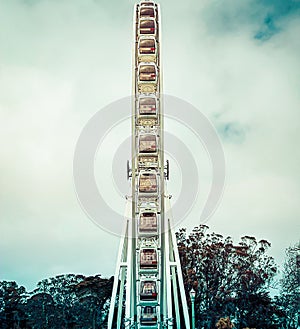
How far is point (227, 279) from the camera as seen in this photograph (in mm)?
51500

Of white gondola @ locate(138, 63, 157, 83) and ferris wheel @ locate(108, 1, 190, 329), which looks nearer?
ferris wheel @ locate(108, 1, 190, 329)

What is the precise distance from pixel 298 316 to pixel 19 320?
104 ft

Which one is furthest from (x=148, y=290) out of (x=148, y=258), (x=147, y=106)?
(x=147, y=106)

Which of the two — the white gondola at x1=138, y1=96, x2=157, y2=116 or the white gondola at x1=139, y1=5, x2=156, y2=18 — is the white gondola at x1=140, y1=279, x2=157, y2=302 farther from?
the white gondola at x1=139, y1=5, x2=156, y2=18

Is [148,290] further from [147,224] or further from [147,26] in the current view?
[147,26]

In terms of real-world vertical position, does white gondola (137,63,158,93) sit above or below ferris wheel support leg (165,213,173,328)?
above

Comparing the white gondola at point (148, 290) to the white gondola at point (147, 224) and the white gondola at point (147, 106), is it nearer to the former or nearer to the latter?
the white gondola at point (147, 224)

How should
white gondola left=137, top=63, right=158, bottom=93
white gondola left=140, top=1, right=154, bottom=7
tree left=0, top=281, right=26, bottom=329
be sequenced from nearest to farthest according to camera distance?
1. white gondola left=137, top=63, right=158, bottom=93
2. white gondola left=140, top=1, right=154, bottom=7
3. tree left=0, top=281, right=26, bottom=329

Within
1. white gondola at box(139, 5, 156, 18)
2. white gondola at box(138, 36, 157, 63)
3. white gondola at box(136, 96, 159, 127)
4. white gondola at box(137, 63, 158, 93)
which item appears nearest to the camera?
white gondola at box(136, 96, 159, 127)

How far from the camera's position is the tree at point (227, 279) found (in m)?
50.6

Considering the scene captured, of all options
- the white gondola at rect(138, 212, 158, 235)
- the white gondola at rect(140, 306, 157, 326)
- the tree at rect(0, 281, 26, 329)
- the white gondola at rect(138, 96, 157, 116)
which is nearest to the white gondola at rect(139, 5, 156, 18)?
the white gondola at rect(138, 96, 157, 116)

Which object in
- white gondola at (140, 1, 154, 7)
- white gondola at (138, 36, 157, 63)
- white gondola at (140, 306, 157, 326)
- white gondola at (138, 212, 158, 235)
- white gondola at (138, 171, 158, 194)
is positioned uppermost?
white gondola at (140, 1, 154, 7)

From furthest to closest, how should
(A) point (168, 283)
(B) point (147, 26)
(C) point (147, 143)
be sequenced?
(B) point (147, 26) → (C) point (147, 143) → (A) point (168, 283)

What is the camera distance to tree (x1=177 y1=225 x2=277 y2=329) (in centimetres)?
5059
